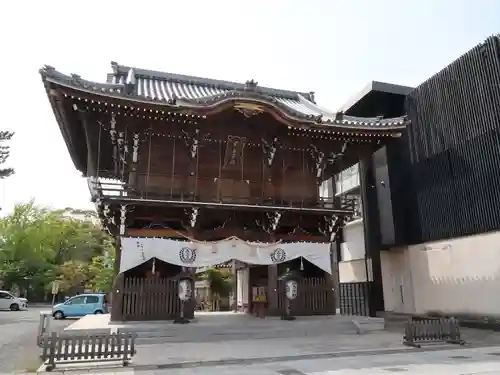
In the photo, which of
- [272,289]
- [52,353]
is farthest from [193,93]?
[52,353]

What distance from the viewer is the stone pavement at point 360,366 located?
26.1 feet

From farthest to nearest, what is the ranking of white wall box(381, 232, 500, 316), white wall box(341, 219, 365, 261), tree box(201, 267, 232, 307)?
tree box(201, 267, 232, 307), white wall box(341, 219, 365, 261), white wall box(381, 232, 500, 316)

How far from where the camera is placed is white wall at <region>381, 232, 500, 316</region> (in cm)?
1590

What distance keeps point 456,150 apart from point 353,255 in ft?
32.9

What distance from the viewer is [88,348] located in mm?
9102

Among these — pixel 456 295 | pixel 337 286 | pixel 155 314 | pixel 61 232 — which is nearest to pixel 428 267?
pixel 456 295

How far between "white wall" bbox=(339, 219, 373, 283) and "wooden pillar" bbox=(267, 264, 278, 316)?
32.5ft

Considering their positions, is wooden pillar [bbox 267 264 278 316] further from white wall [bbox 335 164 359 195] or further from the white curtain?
white wall [bbox 335 164 359 195]

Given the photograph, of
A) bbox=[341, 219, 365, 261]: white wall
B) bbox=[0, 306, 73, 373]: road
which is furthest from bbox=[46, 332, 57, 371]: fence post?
bbox=[341, 219, 365, 261]: white wall

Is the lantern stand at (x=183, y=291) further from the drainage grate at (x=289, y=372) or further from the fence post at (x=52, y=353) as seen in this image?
the drainage grate at (x=289, y=372)

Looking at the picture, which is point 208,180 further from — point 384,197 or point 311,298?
point 384,197

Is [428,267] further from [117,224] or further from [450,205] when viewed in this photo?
[117,224]

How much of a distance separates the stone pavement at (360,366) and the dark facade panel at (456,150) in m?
8.41

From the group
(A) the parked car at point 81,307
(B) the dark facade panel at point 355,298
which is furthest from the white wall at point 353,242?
(A) the parked car at point 81,307
